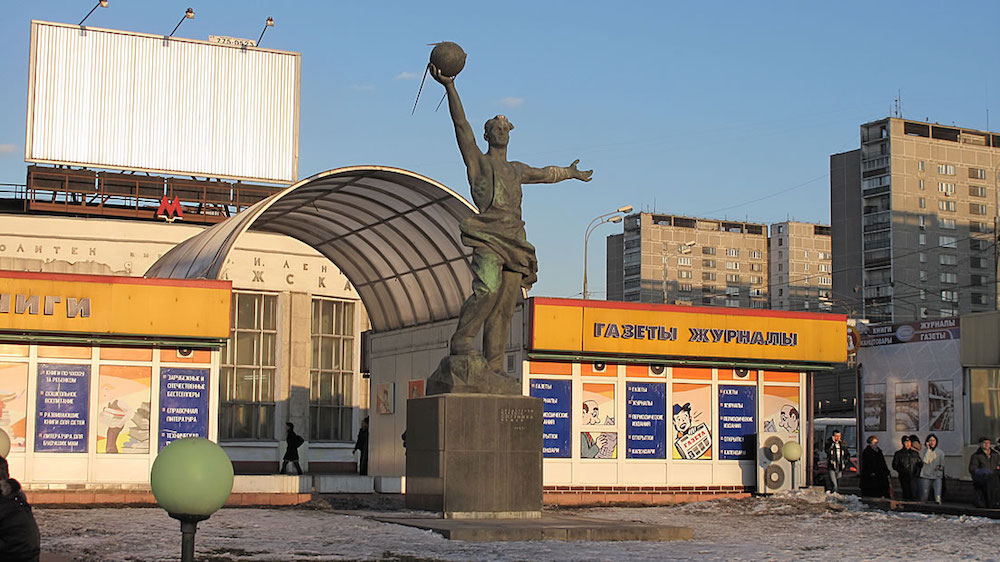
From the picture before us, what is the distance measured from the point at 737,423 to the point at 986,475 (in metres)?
5.66

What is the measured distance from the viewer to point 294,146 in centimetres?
5381

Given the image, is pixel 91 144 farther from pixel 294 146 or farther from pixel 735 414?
pixel 735 414

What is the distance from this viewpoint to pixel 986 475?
2147 centimetres

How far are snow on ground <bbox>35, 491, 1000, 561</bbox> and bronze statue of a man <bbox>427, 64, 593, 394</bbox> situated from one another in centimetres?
189

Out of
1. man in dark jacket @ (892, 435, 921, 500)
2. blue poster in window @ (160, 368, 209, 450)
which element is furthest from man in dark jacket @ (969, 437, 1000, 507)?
blue poster in window @ (160, 368, 209, 450)

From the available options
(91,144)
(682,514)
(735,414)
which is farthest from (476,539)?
(91,144)

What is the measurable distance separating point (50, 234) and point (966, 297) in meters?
94.1

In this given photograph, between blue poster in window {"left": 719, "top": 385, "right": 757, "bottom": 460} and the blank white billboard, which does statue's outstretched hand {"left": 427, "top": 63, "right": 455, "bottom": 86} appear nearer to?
blue poster in window {"left": 719, "top": 385, "right": 757, "bottom": 460}

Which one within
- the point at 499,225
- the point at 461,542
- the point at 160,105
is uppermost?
the point at 160,105

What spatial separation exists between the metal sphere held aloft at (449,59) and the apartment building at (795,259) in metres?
148

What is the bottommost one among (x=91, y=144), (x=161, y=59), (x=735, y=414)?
(x=735, y=414)

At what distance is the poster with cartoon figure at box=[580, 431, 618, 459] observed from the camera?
977 inches

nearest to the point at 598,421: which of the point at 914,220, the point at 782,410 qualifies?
the point at 782,410

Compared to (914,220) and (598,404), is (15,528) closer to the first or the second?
(598,404)
